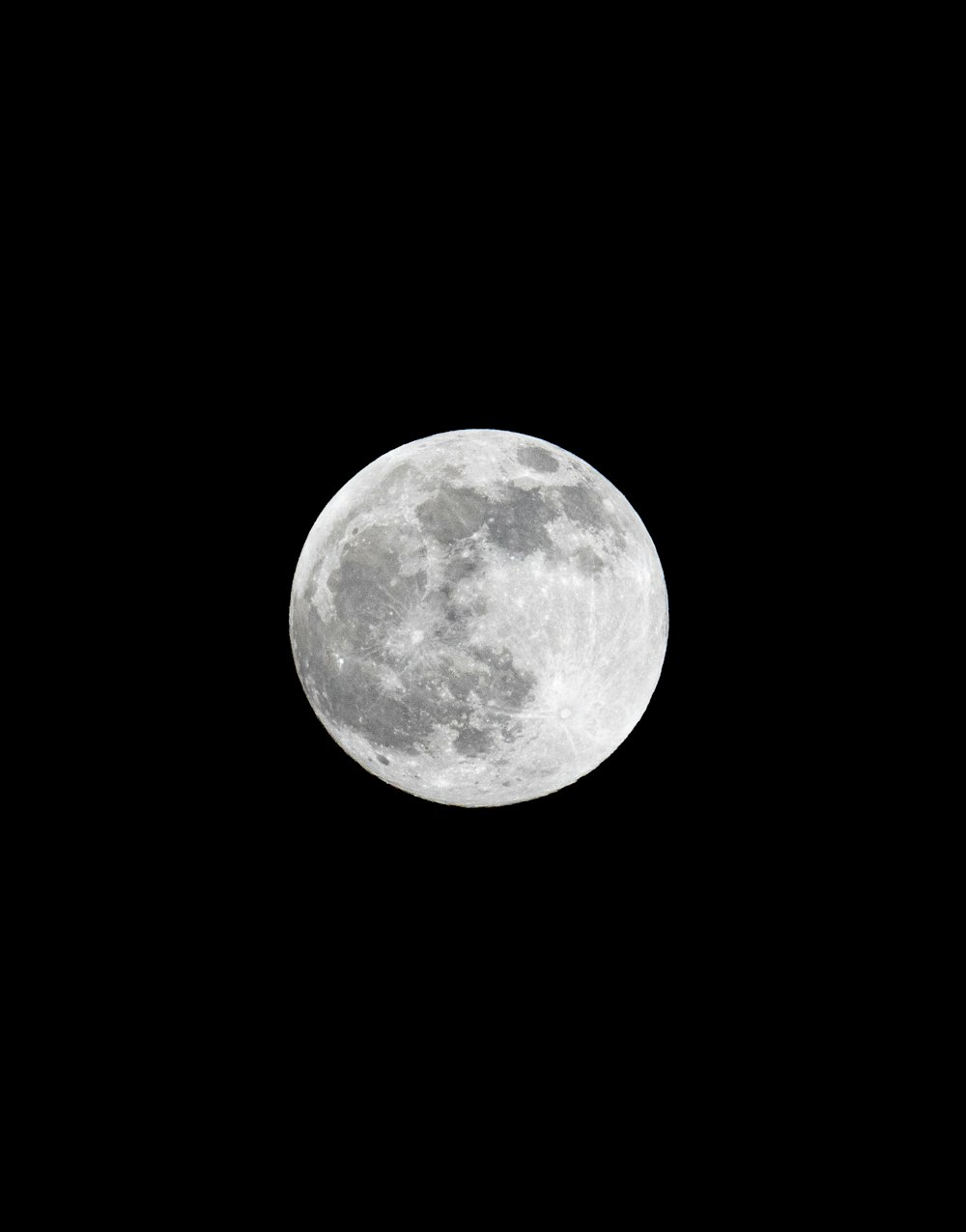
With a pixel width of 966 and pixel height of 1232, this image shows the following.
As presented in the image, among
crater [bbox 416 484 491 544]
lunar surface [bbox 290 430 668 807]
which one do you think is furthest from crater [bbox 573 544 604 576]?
crater [bbox 416 484 491 544]

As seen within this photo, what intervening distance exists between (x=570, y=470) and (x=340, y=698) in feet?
6.25

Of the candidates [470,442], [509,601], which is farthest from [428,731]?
[470,442]

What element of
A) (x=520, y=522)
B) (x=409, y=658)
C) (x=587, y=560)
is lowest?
(x=409, y=658)

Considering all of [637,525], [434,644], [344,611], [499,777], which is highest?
[637,525]

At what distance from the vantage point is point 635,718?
560 cm

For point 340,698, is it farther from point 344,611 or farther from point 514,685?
point 514,685

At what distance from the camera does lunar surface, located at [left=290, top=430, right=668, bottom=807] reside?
485 cm

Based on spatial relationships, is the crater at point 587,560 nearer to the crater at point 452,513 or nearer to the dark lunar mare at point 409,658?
the dark lunar mare at point 409,658

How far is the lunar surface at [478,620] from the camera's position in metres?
4.85

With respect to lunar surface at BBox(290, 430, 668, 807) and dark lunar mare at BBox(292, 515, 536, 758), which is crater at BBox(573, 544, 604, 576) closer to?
lunar surface at BBox(290, 430, 668, 807)

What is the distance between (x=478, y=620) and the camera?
482 cm

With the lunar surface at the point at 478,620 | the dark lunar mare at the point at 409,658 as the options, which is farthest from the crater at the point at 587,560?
the dark lunar mare at the point at 409,658

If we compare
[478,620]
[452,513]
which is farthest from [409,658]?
[452,513]

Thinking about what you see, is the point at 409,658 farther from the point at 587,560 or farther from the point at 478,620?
the point at 587,560
